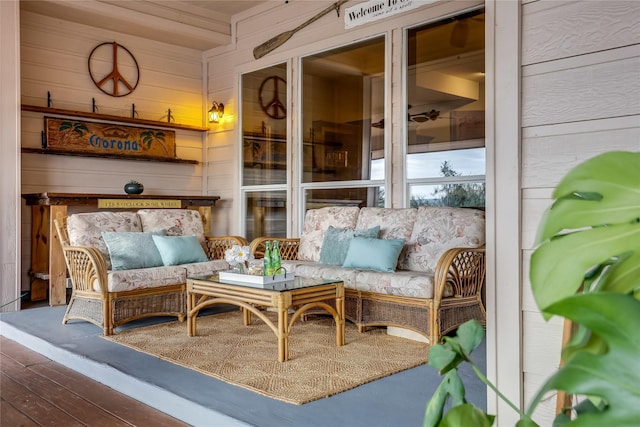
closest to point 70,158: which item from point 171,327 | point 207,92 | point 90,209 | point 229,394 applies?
point 90,209

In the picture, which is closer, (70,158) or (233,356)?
(233,356)

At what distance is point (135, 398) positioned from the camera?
283 centimetres

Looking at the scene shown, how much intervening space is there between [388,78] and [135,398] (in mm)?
3529

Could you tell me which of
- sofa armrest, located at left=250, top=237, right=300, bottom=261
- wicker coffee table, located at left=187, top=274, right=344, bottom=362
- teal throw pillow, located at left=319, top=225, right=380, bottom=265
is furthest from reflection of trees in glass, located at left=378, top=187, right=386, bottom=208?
wicker coffee table, located at left=187, top=274, right=344, bottom=362

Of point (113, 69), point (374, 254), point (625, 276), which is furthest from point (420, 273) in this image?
point (113, 69)

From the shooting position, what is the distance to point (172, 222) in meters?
5.19

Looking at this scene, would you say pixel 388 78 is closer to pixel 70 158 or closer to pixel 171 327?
pixel 171 327

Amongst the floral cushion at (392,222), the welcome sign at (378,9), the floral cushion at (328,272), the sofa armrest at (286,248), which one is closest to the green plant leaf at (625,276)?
the welcome sign at (378,9)

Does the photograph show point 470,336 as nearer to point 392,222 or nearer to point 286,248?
point 392,222

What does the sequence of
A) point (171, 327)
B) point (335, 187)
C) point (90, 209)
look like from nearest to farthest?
1. point (171, 327)
2. point (335, 187)
3. point (90, 209)

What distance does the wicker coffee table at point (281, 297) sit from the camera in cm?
324

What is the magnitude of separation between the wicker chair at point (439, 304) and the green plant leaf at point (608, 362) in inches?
120

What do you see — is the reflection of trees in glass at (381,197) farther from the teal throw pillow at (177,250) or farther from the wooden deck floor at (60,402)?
the wooden deck floor at (60,402)

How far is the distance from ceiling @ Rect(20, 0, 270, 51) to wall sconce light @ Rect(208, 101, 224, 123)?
734mm
